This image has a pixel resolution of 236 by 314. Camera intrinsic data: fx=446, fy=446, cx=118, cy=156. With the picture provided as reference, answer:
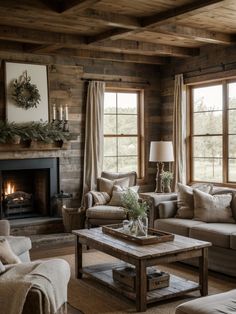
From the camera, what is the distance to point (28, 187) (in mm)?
7039

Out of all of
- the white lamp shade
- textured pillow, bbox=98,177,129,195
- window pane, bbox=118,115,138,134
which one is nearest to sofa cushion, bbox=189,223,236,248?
the white lamp shade

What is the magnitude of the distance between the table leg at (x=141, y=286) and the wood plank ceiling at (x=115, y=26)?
243 cm

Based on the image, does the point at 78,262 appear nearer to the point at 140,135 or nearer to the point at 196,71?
the point at 140,135

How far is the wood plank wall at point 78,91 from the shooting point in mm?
6746

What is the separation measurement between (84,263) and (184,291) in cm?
162

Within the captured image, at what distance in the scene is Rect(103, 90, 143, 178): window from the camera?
7.56m

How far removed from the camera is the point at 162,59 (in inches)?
301

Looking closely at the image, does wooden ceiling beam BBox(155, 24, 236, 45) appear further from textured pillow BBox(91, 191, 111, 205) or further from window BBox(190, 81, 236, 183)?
textured pillow BBox(91, 191, 111, 205)

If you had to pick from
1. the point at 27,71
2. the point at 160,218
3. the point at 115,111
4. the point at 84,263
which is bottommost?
the point at 84,263

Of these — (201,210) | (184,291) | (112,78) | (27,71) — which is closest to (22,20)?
(27,71)

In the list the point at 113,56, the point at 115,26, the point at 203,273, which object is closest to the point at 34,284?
the point at 203,273

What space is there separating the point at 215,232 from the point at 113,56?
3524mm

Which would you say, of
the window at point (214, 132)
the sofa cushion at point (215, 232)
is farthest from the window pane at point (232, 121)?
the sofa cushion at point (215, 232)

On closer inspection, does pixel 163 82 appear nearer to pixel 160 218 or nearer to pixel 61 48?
pixel 61 48
